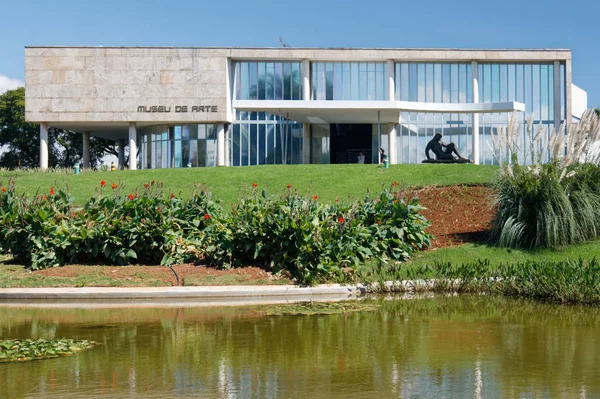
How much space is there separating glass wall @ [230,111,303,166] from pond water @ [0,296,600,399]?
41056 mm

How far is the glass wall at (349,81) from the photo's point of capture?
55.3 metres

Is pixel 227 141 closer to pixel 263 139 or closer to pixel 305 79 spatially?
pixel 263 139

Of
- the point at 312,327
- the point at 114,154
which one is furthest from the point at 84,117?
the point at 312,327

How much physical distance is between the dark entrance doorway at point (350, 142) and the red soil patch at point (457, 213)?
3029 cm

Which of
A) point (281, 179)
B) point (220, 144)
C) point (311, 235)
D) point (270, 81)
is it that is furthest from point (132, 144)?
point (311, 235)

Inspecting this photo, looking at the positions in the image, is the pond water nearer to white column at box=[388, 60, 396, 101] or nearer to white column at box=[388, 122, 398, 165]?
white column at box=[388, 122, 398, 165]

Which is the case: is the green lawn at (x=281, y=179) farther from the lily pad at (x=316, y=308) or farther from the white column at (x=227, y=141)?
the white column at (x=227, y=141)

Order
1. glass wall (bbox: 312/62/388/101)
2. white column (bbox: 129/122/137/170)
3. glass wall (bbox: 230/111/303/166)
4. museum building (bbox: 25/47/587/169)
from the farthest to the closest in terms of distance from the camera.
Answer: glass wall (bbox: 312/62/388/101)
glass wall (bbox: 230/111/303/166)
white column (bbox: 129/122/137/170)
museum building (bbox: 25/47/587/169)

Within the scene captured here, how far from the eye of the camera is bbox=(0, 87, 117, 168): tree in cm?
7219

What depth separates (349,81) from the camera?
55.5 meters

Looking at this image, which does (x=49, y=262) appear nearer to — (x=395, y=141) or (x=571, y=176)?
(x=571, y=176)

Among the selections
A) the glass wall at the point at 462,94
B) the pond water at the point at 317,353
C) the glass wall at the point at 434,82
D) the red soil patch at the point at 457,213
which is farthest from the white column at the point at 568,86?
the pond water at the point at 317,353

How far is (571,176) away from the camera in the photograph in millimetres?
19000

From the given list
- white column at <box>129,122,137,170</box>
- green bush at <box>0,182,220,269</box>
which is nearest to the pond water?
green bush at <box>0,182,220,269</box>
